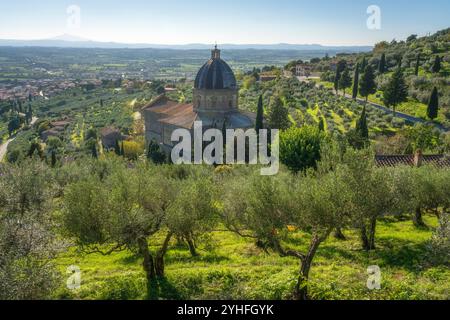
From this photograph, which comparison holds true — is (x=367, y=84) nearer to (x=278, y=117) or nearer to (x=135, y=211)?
(x=278, y=117)

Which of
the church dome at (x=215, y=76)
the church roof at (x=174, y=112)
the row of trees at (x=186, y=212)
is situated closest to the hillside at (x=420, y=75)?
the church dome at (x=215, y=76)

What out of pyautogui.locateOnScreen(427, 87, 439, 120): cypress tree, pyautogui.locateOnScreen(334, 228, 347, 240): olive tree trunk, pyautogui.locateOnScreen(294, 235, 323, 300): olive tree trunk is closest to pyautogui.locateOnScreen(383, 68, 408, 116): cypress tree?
pyautogui.locateOnScreen(427, 87, 439, 120): cypress tree

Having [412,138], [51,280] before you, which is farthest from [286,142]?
[51,280]

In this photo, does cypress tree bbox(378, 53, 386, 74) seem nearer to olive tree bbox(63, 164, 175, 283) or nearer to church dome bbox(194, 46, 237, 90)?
church dome bbox(194, 46, 237, 90)

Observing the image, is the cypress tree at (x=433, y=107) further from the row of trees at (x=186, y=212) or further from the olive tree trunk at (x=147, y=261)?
the olive tree trunk at (x=147, y=261)

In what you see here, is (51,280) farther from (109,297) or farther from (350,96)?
(350,96)

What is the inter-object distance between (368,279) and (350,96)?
6566 centimetres

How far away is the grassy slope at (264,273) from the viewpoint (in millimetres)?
15039

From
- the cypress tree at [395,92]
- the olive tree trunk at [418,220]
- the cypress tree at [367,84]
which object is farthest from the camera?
the cypress tree at [367,84]

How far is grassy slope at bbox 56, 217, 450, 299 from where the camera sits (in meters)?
15.0

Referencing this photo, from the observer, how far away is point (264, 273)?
57.1ft

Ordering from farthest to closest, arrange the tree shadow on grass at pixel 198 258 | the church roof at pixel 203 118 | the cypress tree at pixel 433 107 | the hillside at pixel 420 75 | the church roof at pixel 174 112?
the hillside at pixel 420 75, the church roof at pixel 174 112, the church roof at pixel 203 118, the cypress tree at pixel 433 107, the tree shadow on grass at pixel 198 258

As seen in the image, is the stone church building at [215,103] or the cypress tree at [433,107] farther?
the stone church building at [215,103]

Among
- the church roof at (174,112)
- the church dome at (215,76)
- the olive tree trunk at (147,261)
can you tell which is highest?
the church dome at (215,76)
